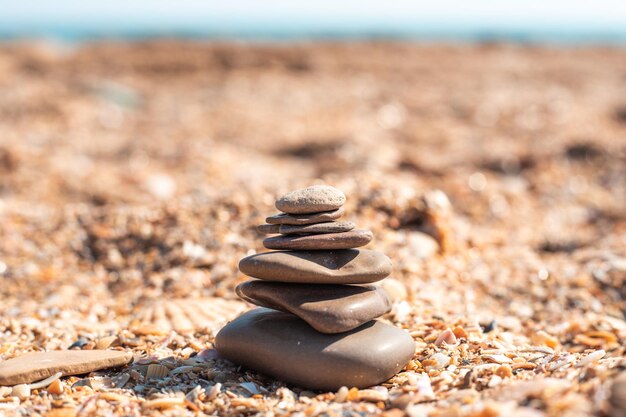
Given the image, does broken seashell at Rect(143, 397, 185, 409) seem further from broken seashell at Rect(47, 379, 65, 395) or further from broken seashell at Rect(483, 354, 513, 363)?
broken seashell at Rect(483, 354, 513, 363)

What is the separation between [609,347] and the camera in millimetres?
4027

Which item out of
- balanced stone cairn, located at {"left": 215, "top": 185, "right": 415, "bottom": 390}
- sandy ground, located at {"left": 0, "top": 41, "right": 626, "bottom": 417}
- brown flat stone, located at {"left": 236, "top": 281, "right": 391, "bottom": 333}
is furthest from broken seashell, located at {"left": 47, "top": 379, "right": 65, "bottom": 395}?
brown flat stone, located at {"left": 236, "top": 281, "right": 391, "bottom": 333}

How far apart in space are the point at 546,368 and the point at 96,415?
2.02 m

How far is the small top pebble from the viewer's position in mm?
3326

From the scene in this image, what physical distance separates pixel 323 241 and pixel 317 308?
34 centimetres

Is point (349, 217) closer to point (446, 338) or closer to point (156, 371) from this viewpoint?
point (446, 338)

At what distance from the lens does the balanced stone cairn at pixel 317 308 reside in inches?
124

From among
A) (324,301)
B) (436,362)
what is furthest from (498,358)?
(324,301)

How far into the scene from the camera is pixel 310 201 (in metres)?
3.32

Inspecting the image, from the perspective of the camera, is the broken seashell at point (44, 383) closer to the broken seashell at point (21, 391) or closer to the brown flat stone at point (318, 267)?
the broken seashell at point (21, 391)

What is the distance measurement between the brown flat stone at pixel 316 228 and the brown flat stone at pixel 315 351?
1.50 ft

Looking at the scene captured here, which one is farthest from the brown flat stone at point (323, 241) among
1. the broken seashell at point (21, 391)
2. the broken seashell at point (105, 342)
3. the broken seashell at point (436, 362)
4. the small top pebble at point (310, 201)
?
the broken seashell at point (21, 391)

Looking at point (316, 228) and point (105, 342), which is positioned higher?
point (316, 228)

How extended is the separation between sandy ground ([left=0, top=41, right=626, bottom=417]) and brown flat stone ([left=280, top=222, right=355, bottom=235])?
75 centimetres
